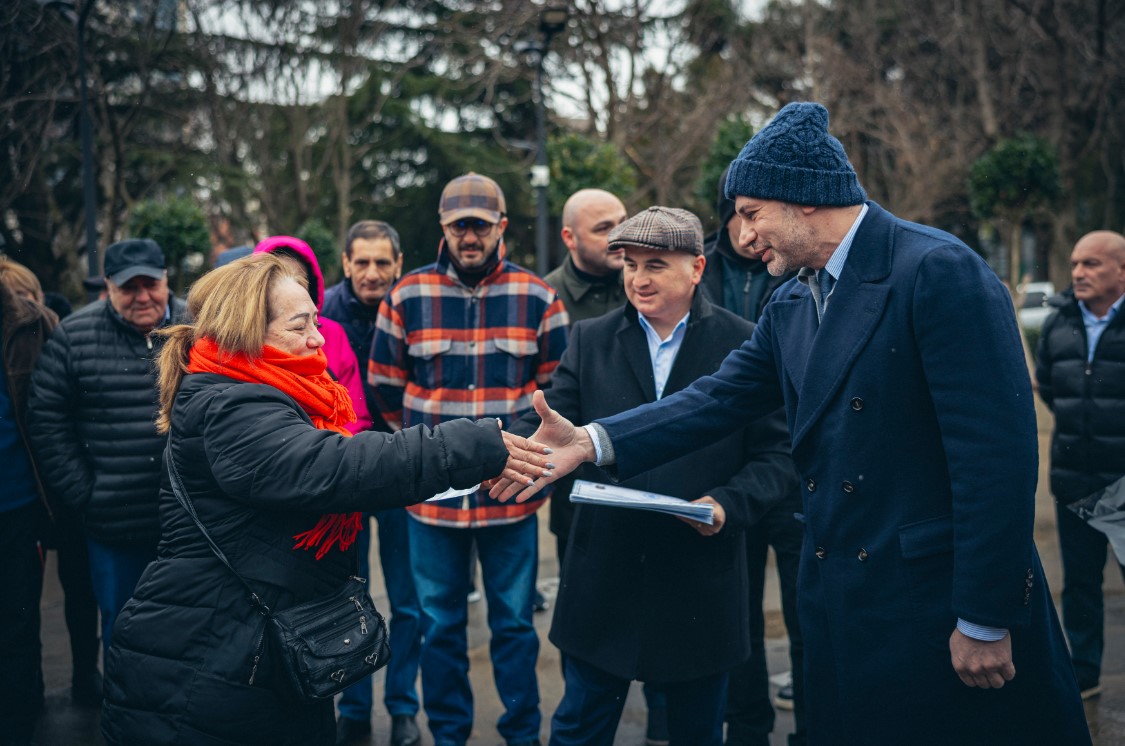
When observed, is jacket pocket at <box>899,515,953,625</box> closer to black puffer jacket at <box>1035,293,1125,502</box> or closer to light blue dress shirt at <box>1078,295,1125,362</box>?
black puffer jacket at <box>1035,293,1125,502</box>

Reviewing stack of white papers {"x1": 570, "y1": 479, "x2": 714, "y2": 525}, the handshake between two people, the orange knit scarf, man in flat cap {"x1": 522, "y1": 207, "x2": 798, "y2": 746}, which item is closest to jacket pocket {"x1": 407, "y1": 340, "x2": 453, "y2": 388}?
man in flat cap {"x1": 522, "y1": 207, "x2": 798, "y2": 746}

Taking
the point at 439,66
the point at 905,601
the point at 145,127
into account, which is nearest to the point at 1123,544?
the point at 905,601

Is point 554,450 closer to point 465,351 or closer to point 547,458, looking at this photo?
point 547,458

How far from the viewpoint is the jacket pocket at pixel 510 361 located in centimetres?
427

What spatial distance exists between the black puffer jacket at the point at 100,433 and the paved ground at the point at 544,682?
116 centimetres

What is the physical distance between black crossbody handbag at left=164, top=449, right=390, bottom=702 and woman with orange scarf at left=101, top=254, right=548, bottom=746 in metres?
0.02

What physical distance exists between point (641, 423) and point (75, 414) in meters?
2.65

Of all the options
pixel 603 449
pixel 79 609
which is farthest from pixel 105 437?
pixel 603 449

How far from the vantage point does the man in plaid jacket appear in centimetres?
404

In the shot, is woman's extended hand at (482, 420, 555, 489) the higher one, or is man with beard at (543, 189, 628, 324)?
man with beard at (543, 189, 628, 324)

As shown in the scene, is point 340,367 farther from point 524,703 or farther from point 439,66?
point 439,66

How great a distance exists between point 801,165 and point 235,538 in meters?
1.73

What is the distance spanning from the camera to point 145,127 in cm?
1659

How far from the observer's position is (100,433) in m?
4.12
